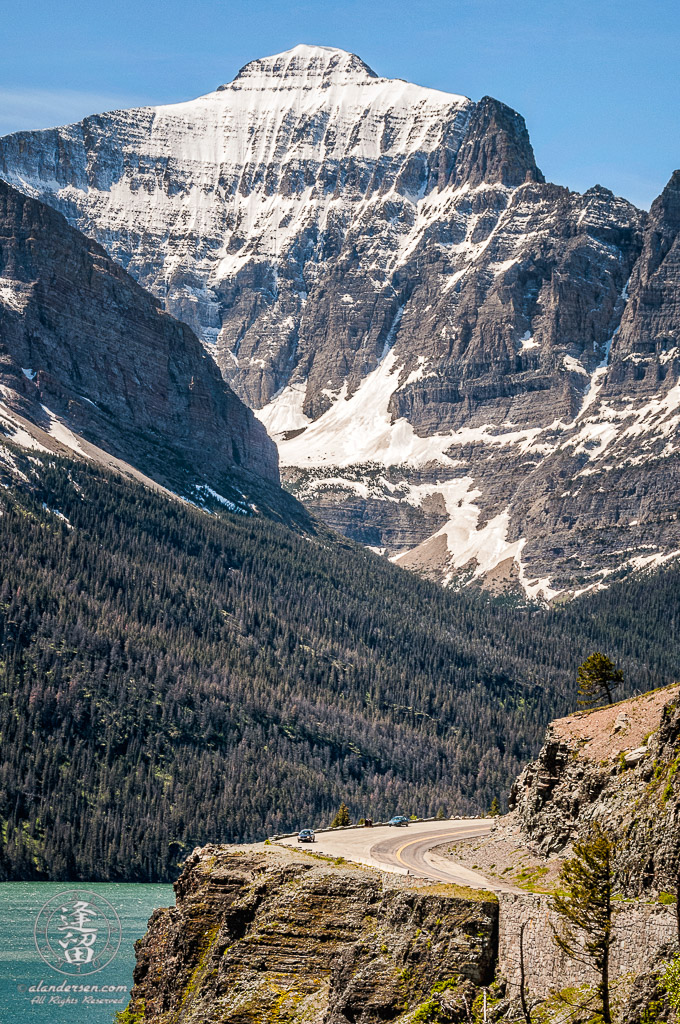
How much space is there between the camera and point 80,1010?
124875 millimetres

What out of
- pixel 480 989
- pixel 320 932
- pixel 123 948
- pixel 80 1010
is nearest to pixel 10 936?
pixel 123 948

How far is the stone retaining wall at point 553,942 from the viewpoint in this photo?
4647 centimetres

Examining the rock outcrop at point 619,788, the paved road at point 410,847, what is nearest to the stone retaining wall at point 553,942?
the rock outcrop at point 619,788

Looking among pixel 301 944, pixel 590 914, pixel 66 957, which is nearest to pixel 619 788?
pixel 590 914

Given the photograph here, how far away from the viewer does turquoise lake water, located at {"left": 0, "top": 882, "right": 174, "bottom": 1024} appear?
125 meters

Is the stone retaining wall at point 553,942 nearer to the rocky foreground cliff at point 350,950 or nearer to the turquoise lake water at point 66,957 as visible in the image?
the rocky foreground cliff at point 350,950

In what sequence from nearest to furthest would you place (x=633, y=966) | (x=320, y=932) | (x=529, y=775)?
(x=633, y=966) → (x=320, y=932) → (x=529, y=775)

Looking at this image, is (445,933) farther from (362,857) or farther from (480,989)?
(362,857)

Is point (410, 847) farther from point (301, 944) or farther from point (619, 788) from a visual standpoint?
point (619, 788)

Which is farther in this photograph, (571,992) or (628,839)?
(628,839)

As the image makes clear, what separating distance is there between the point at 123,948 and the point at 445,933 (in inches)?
4031

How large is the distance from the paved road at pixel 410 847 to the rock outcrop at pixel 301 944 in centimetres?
420

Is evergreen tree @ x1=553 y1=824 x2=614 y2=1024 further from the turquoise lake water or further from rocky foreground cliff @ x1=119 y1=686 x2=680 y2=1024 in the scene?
the turquoise lake water

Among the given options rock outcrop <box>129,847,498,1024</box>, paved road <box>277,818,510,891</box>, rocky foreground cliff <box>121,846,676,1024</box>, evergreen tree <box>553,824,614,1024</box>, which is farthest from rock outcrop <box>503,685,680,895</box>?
rock outcrop <box>129,847,498,1024</box>
